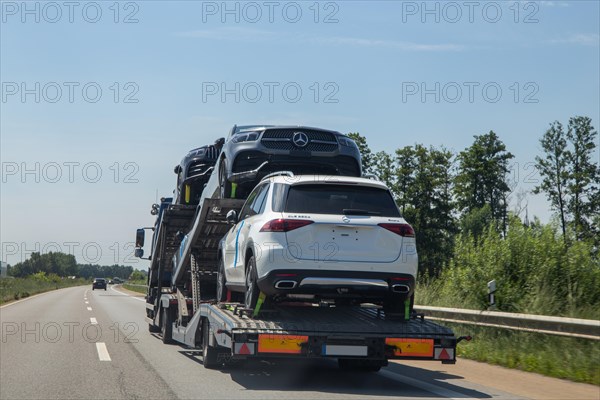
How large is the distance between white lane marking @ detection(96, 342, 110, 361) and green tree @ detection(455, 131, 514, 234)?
59580 mm

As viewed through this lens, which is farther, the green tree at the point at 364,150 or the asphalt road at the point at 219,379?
the green tree at the point at 364,150

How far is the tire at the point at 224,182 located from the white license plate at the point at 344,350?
3475 mm

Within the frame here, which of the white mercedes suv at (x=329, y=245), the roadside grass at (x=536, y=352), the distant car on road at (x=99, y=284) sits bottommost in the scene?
the distant car on road at (x=99, y=284)

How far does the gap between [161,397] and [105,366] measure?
2.99 m

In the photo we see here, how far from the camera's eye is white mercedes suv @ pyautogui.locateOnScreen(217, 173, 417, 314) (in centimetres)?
848

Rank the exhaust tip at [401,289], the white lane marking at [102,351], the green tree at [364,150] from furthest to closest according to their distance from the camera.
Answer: the green tree at [364,150] → the white lane marking at [102,351] → the exhaust tip at [401,289]

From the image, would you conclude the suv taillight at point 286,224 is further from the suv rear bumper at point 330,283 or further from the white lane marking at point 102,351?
the white lane marking at point 102,351

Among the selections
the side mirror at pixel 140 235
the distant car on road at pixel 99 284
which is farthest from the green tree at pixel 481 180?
the side mirror at pixel 140 235

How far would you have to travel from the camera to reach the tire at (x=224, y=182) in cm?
1117

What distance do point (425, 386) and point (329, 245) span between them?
2.02 metres

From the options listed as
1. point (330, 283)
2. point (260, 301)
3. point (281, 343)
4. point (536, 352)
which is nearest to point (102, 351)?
point (260, 301)

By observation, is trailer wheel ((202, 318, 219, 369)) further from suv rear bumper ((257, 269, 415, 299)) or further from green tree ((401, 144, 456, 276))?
green tree ((401, 144, 456, 276))

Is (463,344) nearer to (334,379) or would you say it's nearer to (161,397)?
(334,379)

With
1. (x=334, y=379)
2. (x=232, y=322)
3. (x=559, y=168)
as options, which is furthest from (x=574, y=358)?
(x=559, y=168)
